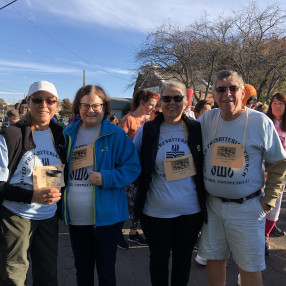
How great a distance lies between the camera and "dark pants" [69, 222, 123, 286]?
76.8 inches

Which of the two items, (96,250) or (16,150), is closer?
(16,150)

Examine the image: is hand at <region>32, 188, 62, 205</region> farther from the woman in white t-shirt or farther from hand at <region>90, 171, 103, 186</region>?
the woman in white t-shirt

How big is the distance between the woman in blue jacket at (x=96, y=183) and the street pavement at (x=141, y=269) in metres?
0.82

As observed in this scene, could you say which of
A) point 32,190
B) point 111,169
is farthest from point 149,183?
point 32,190

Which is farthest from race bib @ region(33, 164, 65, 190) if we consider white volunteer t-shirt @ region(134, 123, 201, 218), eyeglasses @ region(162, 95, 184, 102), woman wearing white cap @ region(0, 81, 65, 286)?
eyeglasses @ region(162, 95, 184, 102)

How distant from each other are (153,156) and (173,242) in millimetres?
778

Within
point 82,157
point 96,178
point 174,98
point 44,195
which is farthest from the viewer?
point 174,98

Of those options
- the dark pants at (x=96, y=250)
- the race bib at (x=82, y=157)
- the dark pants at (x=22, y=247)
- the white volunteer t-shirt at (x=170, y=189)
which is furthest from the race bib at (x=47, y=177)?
the white volunteer t-shirt at (x=170, y=189)

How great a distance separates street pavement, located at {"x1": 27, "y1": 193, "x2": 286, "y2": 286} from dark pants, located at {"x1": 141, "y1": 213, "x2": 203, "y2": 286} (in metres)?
0.64

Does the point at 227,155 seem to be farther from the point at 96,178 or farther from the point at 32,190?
the point at 32,190

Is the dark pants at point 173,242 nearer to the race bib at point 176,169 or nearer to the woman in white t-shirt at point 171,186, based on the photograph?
the woman in white t-shirt at point 171,186

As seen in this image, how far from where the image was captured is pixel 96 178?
183 centimetres

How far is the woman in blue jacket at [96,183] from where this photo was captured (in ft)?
6.27

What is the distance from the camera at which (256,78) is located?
48.3ft
